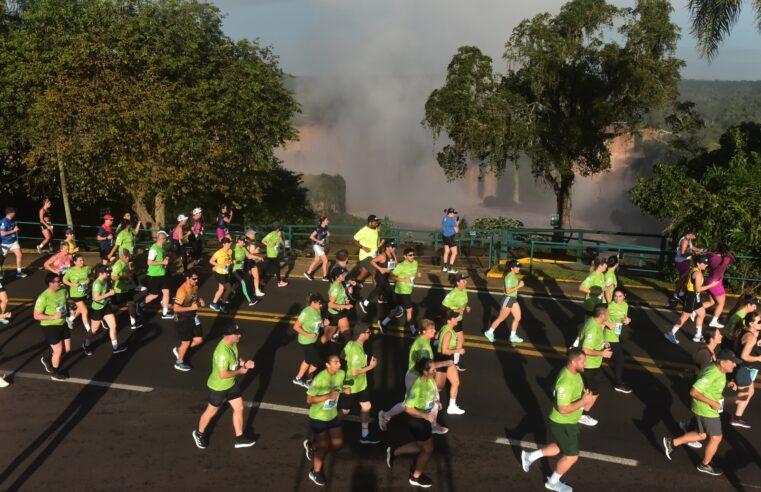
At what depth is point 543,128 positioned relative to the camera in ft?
85.7

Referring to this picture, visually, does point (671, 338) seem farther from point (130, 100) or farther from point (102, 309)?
point (130, 100)

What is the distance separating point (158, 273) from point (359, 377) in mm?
6891

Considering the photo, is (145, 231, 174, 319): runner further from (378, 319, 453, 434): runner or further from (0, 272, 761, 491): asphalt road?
(378, 319, 453, 434): runner

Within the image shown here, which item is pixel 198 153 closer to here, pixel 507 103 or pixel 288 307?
pixel 288 307

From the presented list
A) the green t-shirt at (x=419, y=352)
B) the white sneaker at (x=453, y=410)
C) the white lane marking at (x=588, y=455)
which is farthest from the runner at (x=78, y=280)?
the white lane marking at (x=588, y=455)

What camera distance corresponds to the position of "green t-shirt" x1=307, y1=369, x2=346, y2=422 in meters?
7.12

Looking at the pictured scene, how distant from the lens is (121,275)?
40.4 feet

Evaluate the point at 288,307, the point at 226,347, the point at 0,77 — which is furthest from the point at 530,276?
the point at 0,77

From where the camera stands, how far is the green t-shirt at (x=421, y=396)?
284 inches

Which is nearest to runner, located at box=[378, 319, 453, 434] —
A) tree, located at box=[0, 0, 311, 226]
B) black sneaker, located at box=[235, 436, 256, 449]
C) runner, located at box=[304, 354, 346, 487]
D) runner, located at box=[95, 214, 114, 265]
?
runner, located at box=[304, 354, 346, 487]

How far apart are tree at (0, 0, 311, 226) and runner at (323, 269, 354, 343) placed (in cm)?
1134

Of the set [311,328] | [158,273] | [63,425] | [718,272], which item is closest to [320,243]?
[158,273]

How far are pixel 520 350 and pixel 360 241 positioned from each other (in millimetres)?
4204

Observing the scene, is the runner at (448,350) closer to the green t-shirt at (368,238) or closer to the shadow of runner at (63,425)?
the green t-shirt at (368,238)
